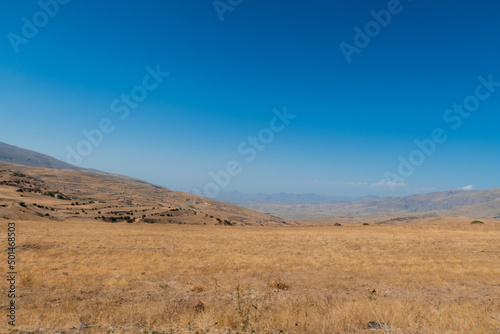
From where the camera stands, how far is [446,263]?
17.5m

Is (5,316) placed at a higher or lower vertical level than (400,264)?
lower

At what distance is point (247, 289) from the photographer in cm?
1155

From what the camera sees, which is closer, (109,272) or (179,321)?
(179,321)

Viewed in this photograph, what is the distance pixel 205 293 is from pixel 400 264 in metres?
13.9

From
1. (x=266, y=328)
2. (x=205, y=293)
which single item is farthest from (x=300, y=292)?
(x=266, y=328)

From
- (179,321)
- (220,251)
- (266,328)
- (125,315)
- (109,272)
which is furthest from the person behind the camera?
(220,251)

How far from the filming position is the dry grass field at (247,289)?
7.02m

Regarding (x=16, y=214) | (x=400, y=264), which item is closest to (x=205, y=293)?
(x=400, y=264)

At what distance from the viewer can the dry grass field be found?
7.02 m

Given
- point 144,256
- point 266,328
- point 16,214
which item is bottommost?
point 16,214

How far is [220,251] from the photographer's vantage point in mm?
21250

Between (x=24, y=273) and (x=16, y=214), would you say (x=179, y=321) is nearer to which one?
(x=24, y=273)

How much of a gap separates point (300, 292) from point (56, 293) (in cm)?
1060

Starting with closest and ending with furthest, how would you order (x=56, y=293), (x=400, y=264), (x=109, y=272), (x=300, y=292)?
(x=56, y=293), (x=300, y=292), (x=109, y=272), (x=400, y=264)
